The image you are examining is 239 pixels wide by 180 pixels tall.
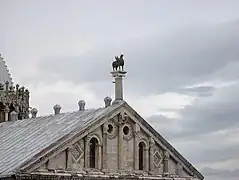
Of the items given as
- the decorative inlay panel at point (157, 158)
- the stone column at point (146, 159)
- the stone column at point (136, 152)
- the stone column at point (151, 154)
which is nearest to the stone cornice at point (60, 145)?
the stone column at point (136, 152)

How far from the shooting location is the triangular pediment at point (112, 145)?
4903 cm

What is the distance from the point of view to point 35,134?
175 feet

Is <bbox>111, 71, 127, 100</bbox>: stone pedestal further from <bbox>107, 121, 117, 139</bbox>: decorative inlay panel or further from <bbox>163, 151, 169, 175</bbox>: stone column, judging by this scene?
<bbox>163, 151, 169, 175</bbox>: stone column

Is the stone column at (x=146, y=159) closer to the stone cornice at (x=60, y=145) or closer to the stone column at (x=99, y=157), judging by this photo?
the stone column at (x=99, y=157)

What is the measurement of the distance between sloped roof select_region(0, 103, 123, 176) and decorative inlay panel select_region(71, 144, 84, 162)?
1040 millimetres

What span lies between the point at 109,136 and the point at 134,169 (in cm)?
287

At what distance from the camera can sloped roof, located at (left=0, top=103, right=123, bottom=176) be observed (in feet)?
163

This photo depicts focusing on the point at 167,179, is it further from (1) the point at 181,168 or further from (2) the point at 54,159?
(2) the point at 54,159

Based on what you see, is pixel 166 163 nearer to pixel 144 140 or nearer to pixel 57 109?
pixel 144 140

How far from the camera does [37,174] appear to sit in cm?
4784

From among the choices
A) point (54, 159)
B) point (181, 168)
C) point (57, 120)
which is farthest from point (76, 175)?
point (181, 168)

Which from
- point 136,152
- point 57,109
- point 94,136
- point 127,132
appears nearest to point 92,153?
point 94,136

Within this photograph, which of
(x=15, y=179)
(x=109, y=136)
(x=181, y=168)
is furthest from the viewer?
(x=181, y=168)

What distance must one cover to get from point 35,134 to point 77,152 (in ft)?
13.7
